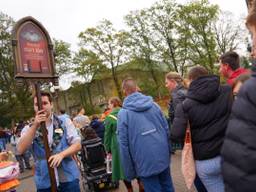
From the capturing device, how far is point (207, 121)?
4.60 meters

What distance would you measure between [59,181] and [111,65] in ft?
155

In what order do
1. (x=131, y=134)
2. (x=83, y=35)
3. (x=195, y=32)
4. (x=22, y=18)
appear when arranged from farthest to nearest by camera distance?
(x=83, y=35) < (x=195, y=32) < (x=131, y=134) < (x=22, y=18)

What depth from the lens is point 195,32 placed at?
48906 millimetres

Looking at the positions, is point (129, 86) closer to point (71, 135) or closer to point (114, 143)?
point (71, 135)

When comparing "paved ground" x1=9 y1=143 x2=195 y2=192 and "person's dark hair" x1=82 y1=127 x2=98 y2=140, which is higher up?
"person's dark hair" x1=82 y1=127 x2=98 y2=140

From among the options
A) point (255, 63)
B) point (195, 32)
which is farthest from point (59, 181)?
point (195, 32)

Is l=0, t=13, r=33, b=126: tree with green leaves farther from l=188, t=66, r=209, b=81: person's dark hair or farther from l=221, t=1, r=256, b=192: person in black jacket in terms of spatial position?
l=221, t=1, r=256, b=192: person in black jacket

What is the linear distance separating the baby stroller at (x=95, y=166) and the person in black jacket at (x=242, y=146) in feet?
25.9

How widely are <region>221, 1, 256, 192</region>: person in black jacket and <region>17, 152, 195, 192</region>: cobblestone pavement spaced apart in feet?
19.5

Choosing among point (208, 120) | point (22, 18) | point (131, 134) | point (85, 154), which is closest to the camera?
point (208, 120)

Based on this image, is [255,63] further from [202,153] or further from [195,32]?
[195,32]

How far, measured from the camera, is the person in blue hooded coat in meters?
5.62

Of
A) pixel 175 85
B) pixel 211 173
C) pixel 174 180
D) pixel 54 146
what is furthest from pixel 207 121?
pixel 174 180

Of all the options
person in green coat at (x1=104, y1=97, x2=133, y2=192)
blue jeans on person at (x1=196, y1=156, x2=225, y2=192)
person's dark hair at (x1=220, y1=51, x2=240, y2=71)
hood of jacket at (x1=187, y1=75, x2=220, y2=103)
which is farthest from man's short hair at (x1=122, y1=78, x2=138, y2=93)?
person in green coat at (x1=104, y1=97, x2=133, y2=192)
